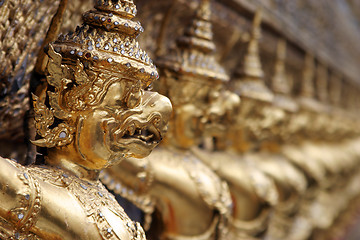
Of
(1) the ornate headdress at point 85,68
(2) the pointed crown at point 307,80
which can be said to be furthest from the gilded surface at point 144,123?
(2) the pointed crown at point 307,80

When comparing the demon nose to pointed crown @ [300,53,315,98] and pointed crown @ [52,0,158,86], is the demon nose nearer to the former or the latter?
pointed crown @ [52,0,158,86]

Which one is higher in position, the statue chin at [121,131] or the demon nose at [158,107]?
the demon nose at [158,107]

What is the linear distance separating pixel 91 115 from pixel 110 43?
0.11 meters

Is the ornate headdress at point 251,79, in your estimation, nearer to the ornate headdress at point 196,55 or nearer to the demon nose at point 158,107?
the ornate headdress at point 196,55

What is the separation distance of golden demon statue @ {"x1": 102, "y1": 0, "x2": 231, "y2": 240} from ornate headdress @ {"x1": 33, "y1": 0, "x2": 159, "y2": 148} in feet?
1.22

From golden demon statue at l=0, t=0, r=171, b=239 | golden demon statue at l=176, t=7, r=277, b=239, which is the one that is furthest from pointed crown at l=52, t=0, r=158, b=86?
golden demon statue at l=176, t=7, r=277, b=239

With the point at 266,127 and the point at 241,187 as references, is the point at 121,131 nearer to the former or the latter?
the point at 241,187

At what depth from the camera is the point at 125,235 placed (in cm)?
82

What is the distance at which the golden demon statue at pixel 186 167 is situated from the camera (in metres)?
1.17

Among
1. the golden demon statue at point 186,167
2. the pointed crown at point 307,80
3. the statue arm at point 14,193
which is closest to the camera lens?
the statue arm at point 14,193

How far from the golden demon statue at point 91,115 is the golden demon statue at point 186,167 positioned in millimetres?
328

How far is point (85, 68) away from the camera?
2.55ft

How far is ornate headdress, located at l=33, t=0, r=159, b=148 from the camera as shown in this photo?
2.53 feet

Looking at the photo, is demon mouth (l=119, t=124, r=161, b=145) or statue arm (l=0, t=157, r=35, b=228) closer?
statue arm (l=0, t=157, r=35, b=228)
